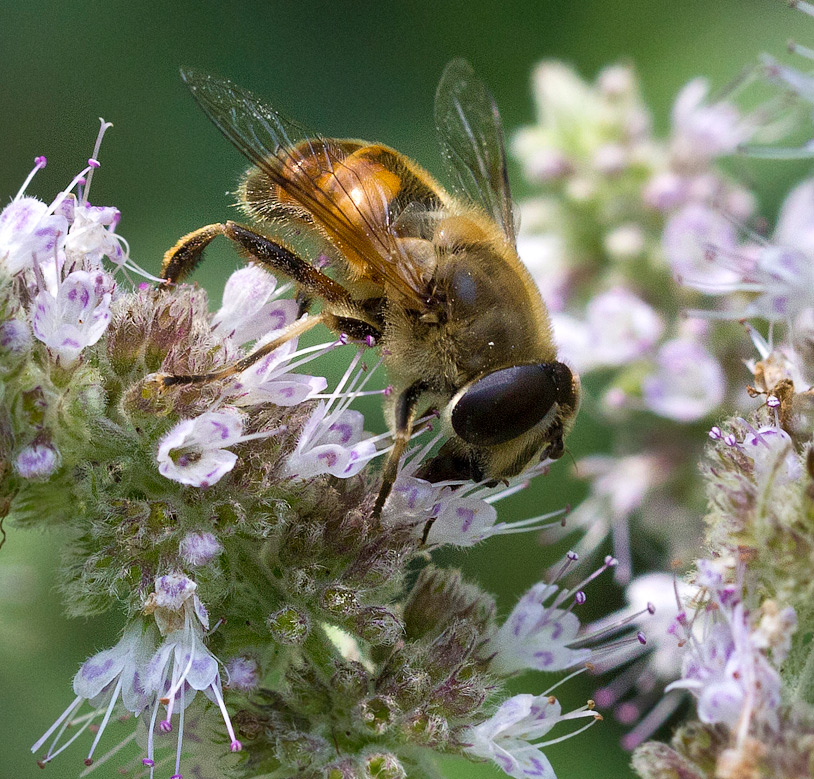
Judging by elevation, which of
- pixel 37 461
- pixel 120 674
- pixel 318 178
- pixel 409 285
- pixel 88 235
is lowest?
pixel 120 674

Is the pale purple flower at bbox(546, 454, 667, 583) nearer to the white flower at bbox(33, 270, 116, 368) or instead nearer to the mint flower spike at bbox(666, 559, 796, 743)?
the mint flower spike at bbox(666, 559, 796, 743)

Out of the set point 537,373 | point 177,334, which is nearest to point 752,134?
point 537,373

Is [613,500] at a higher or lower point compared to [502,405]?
higher

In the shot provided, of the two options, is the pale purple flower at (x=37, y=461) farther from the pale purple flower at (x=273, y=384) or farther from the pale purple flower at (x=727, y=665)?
the pale purple flower at (x=727, y=665)

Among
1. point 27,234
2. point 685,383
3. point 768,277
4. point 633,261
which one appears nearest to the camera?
point 27,234

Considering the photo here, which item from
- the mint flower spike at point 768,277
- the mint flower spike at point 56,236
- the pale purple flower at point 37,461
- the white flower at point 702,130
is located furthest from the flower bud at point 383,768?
the white flower at point 702,130

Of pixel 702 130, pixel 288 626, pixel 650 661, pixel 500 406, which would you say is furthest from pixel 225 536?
pixel 702 130

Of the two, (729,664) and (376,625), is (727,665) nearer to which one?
(729,664)
